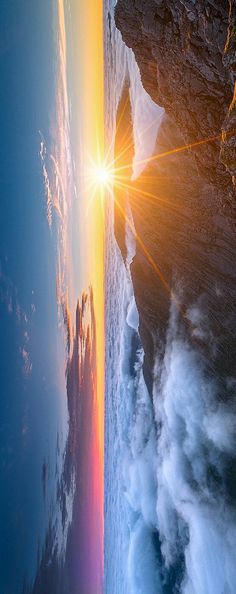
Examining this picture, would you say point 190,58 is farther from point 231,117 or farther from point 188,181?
point 188,181

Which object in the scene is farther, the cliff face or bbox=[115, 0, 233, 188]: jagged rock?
the cliff face

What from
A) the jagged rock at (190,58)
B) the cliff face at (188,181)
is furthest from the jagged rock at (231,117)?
the jagged rock at (190,58)

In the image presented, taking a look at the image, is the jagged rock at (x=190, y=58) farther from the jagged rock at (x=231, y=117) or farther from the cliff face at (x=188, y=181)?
the jagged rock at (x=231, y=117)

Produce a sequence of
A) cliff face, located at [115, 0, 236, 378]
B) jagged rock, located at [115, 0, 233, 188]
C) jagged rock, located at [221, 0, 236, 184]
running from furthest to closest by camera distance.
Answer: cliff face, located at [115, 0, 236, 378], jagged rock, located at [115, 0, 233, 188], jagged rock, located at [221, 0, 236, 184]

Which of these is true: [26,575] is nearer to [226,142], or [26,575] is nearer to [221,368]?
[221,368]

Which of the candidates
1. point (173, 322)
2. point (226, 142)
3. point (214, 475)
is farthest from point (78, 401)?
point (226, 142)

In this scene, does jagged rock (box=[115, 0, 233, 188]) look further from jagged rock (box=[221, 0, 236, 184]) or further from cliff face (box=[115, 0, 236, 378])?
jagged rock (box=[221, 0, 236, 184])

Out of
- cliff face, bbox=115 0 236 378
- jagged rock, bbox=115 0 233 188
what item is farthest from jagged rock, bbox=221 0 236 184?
jagged rock, bbox=115 0 233 188

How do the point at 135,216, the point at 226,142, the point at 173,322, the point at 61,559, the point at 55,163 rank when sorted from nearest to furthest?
1. the point at 226,142
2. the point at 61,559
3. the point at 55,163
4. the point at 173,322
5. the point at 135,216

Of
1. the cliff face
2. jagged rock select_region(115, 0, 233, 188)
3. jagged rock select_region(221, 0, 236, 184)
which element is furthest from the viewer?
the cliff face

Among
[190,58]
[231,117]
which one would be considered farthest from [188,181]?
[231,117]
